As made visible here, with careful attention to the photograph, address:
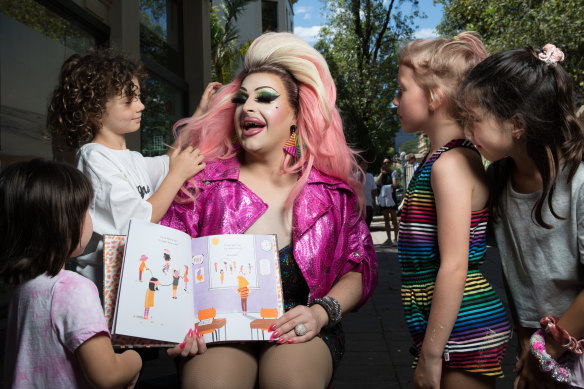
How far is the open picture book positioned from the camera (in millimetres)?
1648

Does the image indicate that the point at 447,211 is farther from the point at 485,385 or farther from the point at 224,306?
the point at 224,306

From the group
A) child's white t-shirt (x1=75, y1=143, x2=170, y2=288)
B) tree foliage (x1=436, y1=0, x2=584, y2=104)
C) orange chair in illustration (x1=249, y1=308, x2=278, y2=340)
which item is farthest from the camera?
tree foliage (x1=436, y1=0, x2=584, y2=104)

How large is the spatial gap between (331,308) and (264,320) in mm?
316

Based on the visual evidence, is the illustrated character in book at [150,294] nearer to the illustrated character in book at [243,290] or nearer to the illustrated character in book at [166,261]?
the illustrated character in book at [166,261]

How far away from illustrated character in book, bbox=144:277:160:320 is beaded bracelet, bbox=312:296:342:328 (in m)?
0.67

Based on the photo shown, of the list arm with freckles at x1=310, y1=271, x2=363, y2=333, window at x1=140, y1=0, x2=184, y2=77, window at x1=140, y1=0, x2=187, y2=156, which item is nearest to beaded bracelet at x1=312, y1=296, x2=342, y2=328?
arm with freckles at x1=310, y1=271, x2=363, y2=333

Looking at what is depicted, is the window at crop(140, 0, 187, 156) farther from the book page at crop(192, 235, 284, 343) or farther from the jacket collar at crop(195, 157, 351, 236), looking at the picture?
the book page at crop(192, 235, 284, 343)

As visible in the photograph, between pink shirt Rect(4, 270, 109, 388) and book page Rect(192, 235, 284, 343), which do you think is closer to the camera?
pink shirt Rect(4, 270, 109, 388)

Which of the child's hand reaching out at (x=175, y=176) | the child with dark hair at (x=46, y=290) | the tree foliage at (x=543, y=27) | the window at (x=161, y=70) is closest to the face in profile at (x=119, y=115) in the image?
the child's hand reaching out at (x=175, y=176)

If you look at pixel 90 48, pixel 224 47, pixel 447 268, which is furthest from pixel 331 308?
pixel 224 47

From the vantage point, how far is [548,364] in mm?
1664

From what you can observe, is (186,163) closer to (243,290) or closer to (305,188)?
(305,188)

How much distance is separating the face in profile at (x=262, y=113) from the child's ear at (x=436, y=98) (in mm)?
685

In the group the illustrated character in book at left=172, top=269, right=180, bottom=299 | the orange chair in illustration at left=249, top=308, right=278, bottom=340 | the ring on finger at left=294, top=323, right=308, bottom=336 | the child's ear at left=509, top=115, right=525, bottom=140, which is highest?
the child's ear at left=509, top=115, right=525, bottom=140
